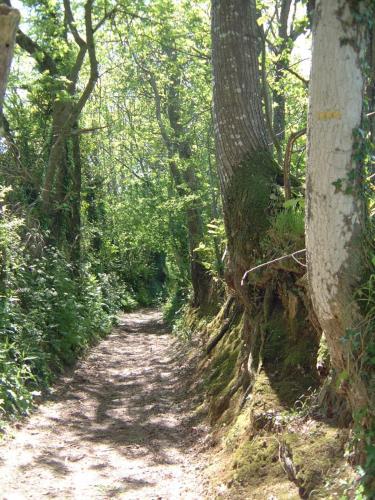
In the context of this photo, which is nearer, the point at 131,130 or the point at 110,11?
the point at 110,11

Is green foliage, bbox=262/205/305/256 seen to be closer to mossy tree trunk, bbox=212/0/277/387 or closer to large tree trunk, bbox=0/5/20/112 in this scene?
mossy tree trunk, bbox=212/0/277/387

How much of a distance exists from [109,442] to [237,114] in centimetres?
464

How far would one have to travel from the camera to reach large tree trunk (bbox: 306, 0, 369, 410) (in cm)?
335

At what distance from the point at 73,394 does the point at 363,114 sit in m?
7.22

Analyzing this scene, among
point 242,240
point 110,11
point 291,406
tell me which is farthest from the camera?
point 110,11

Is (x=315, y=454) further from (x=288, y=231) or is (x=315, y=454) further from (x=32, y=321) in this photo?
(x=32, y=321)

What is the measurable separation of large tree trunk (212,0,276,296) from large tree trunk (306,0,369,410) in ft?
9.72

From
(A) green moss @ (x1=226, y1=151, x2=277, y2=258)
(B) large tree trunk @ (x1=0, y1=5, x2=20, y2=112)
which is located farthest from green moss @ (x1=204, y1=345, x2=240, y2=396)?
(B) large tree trunk @ (x1=0, y1=5, x2=20, y2=112)

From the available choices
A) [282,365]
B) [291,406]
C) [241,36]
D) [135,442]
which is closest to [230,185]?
[241,36]

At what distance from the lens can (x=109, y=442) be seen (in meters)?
6.71

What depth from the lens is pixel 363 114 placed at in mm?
3465

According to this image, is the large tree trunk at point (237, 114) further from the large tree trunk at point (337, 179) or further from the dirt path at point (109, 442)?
the large tree trunk at point (337, 179)

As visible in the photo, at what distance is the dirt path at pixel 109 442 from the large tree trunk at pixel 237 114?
223cm

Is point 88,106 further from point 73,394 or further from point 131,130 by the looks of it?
point 73,394
